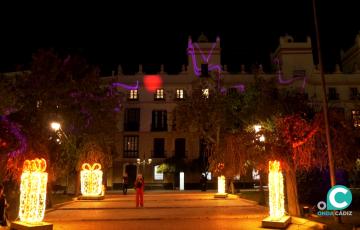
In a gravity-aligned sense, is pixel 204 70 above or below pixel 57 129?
above

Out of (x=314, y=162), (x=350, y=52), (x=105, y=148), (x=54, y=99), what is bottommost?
(x=314, y=162)

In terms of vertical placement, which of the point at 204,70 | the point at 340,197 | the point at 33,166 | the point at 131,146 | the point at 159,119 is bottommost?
the point at 340,197

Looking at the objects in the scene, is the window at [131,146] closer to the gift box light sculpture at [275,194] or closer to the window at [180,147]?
the window at [180,147]

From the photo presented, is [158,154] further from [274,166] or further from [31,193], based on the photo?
[31,193]

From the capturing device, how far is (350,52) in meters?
53.2

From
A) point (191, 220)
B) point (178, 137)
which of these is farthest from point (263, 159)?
point (178, 137)

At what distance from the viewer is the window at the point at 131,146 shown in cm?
4703

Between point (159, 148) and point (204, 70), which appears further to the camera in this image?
point (204, 70)

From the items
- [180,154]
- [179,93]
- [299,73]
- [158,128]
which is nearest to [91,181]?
[180,154]

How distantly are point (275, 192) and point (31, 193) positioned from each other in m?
8.34

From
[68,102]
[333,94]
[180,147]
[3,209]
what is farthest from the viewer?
[333,94]

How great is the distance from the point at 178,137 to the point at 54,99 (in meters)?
24.4

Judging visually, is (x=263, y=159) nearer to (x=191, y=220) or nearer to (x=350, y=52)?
(x=191, y=220)

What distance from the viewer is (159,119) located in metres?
48.3
